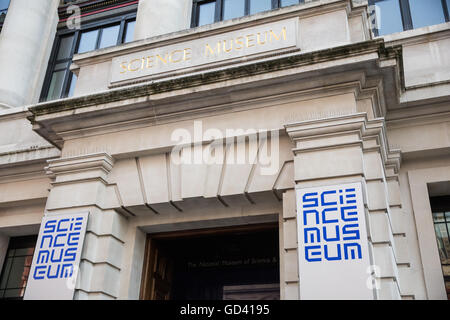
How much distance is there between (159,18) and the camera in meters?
11.0

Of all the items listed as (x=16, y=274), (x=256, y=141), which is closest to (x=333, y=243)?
(x=256, y=141)

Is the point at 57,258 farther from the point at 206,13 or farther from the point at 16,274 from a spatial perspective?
the point at 206,13

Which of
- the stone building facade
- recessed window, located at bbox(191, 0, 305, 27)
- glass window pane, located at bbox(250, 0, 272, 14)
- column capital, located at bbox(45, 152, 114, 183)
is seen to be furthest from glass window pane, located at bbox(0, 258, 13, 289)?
glass window pane, located at bbox(250, 0, 272, 14)

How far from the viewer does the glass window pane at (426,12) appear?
33.2 ft

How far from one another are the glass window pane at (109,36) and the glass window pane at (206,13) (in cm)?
269

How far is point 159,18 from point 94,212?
17.9ft

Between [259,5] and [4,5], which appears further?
[4,5]

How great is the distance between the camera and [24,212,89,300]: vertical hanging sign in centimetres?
714

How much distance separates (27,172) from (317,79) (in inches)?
264

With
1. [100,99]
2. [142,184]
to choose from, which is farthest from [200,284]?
[100,99]

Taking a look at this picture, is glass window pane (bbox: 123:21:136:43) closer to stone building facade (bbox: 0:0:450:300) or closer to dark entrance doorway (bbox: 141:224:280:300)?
stone building facade (bbox: 0:0:450:300)

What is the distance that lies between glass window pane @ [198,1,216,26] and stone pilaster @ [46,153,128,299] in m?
6.39

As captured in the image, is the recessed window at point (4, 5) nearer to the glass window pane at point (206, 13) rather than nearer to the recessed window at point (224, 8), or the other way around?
the recessed window at point (224, 8)

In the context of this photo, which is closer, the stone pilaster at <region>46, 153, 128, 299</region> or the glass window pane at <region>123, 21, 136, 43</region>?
the stone pilaster at <region>46, 153, 128, 299</region>
